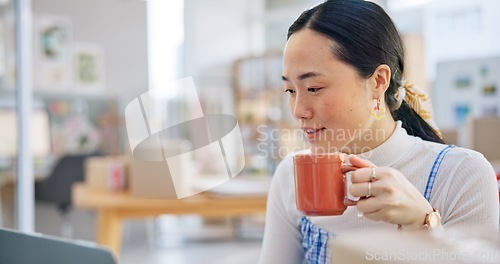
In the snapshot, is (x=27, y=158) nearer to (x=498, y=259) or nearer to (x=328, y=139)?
(x=328, y=139)

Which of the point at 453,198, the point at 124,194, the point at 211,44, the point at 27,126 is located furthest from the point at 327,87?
the point at 211,44

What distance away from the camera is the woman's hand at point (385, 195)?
66 centimetres

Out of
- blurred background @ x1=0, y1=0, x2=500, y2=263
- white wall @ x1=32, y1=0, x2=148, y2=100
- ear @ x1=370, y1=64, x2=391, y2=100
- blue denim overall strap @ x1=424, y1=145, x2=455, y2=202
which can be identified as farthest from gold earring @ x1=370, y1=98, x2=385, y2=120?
white wall @ x1=32, y1=0, x2=148, y2=100

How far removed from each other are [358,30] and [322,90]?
0.11 m

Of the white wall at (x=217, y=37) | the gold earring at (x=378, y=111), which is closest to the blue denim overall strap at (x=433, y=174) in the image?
the gold earring at (x=378, y=111)

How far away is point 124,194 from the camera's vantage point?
6.97ft

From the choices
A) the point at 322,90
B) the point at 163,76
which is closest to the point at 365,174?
the point at 322,90

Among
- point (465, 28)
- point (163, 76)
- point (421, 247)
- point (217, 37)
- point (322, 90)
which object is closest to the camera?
point (421, 247)

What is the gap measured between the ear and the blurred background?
2048mm

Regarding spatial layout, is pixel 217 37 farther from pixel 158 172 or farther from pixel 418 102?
pixel 418 102

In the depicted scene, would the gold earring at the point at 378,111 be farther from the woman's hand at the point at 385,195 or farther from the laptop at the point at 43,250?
the laptop at the point at 43,250

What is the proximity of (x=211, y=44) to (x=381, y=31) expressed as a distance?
5820 mm

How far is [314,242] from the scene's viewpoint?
3.37 ft

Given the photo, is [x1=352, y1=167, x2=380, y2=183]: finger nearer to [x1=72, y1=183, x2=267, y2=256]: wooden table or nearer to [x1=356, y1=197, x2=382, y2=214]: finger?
[x1=356, y1=197, x2=382, y2=214]: finger
